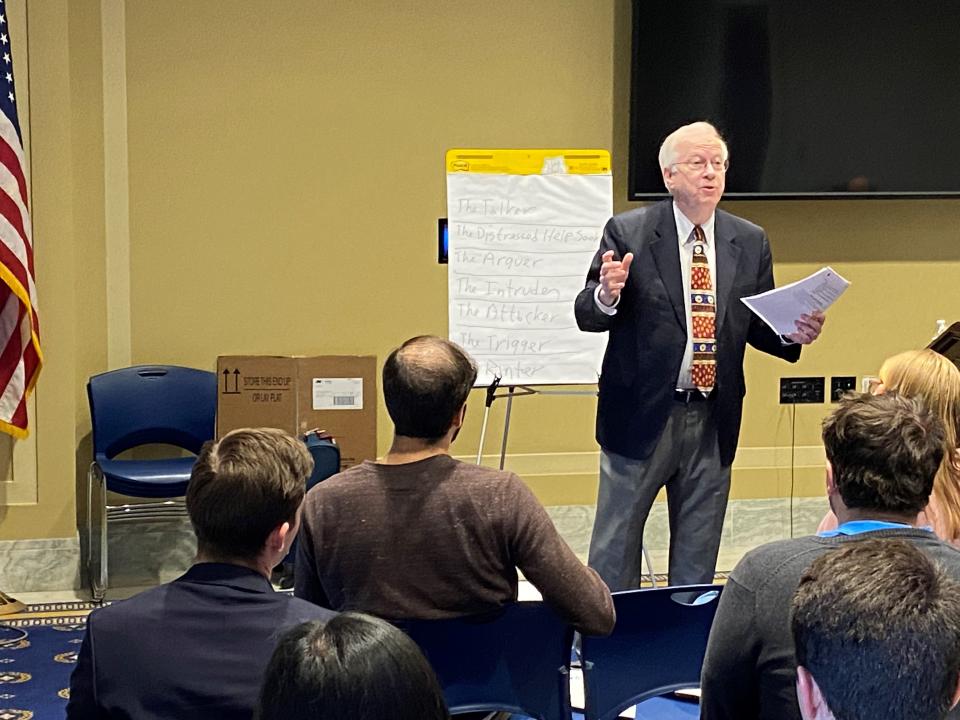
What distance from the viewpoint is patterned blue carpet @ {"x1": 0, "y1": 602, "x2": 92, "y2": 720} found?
3828mm

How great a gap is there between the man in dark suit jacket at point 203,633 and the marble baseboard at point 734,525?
3901 mm

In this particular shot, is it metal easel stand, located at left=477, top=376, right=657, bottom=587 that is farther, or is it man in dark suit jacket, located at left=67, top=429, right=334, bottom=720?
metal easel stand, located at left=477, top=376, right=657, bottom=587

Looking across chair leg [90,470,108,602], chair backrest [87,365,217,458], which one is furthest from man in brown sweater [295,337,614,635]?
chair backrest [87,365,217,458]

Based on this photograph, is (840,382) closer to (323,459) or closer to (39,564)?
(323,459)

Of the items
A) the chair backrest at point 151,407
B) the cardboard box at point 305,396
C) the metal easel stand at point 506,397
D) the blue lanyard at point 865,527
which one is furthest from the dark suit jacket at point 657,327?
the chair backrest at point 151,407

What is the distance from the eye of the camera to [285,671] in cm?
106

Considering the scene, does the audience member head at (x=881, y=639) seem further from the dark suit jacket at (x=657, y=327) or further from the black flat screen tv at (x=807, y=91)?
the black flat screen tv at (x=807, y=91)

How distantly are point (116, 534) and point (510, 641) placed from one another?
3.33m

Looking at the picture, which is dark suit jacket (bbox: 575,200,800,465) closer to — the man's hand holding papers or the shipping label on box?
the man's hand holding papers

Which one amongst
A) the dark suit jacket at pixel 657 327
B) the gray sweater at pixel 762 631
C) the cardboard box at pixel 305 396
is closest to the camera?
the gray sweater at pixel 762 631

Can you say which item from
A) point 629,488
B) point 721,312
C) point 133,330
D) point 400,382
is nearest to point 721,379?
point 721,312

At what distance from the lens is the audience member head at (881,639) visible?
118 cm

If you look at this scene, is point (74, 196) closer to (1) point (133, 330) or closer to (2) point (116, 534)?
(1) point (133, 330)

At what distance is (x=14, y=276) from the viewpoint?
4691mm
